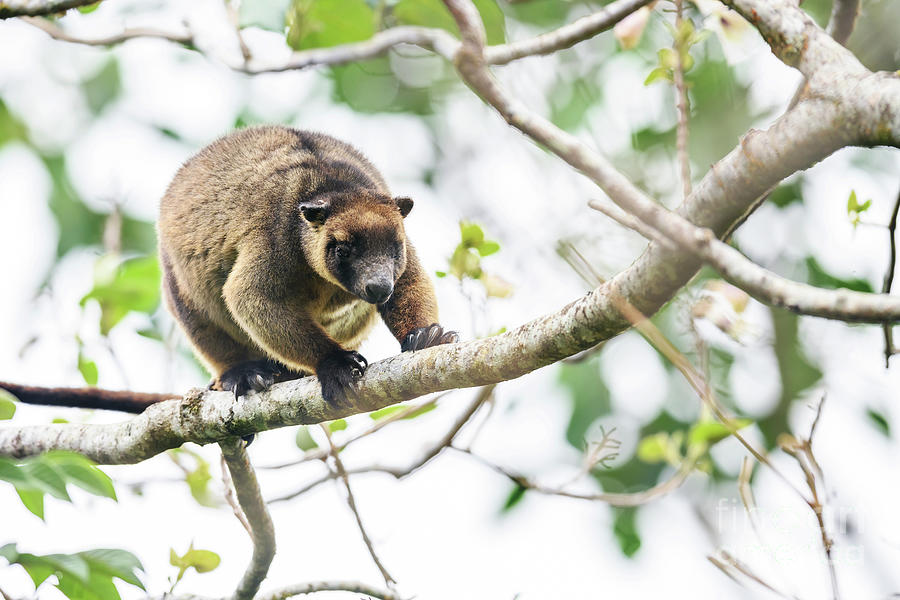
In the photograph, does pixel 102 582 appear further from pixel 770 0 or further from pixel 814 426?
pixel 770 0

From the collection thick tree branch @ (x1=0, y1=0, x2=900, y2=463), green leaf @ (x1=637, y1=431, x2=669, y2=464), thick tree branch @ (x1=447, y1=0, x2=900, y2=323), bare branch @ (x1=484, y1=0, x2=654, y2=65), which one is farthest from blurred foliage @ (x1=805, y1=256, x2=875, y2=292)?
thick tree branch @ (x1=447, y1=0, x2=900, y2=323)

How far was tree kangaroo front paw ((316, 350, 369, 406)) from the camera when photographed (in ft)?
16.5

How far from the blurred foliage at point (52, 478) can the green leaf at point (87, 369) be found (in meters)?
2.28

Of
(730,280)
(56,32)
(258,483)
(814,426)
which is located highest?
(730,280)

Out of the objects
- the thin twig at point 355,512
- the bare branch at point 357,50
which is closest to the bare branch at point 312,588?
the thin twig at point 355,512

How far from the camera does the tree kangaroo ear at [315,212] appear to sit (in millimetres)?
6191

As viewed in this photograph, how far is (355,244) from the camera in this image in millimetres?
6137

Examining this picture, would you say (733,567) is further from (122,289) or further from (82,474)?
(122,289)

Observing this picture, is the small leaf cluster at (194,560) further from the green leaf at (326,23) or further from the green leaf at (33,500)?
the green leaf at (326,23)

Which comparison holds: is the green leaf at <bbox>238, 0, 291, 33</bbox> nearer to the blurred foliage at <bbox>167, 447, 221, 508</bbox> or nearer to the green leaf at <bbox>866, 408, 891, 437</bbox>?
the blurred foliage at <bbox>167, 447, 221, 508</bbox>

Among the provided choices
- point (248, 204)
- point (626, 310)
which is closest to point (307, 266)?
point (248, 204)

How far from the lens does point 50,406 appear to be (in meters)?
6.28

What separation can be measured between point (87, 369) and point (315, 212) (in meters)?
1.84

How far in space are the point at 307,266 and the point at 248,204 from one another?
2.07 feet
